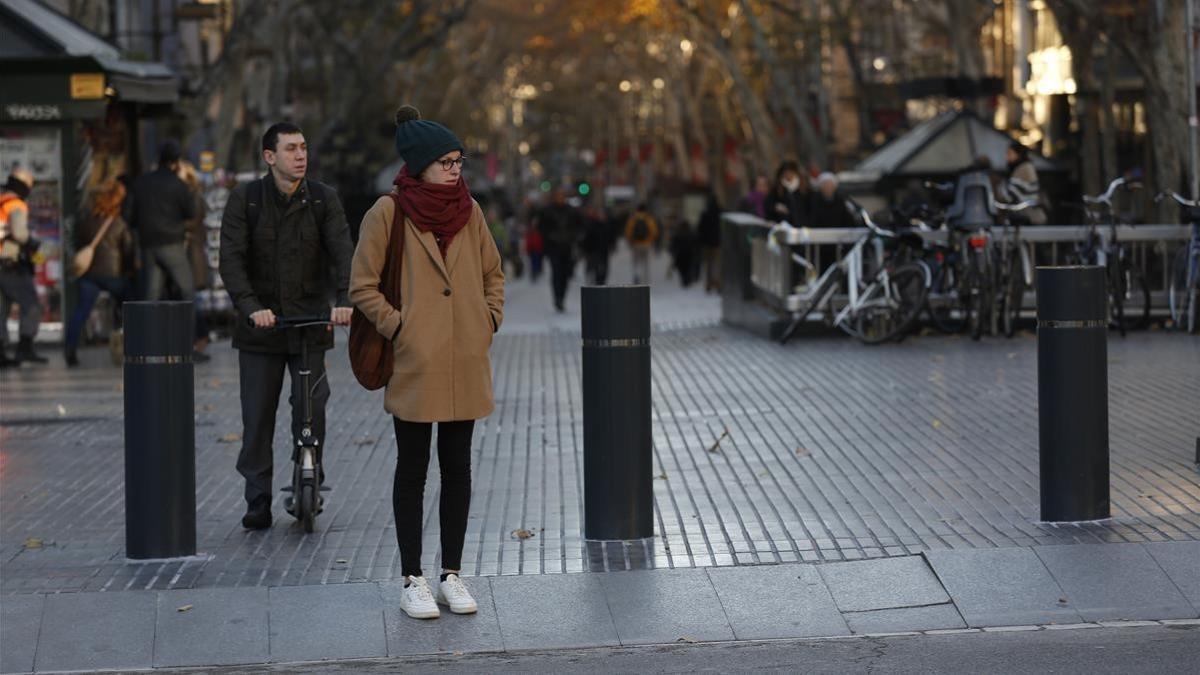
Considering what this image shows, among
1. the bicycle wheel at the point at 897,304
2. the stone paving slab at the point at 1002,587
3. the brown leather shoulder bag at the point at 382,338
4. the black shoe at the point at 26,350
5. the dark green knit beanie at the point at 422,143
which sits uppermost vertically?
the dark green knit beanie at the point at 422,143

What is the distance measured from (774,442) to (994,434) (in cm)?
120

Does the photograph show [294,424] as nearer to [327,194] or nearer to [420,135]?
[327,194]

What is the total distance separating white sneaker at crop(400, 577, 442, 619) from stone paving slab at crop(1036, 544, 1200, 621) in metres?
2.18

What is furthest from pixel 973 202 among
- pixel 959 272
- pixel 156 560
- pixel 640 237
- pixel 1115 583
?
pixel 640 237

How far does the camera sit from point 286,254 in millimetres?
8938

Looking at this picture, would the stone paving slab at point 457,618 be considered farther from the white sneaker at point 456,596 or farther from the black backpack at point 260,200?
the black backpack at point 260,200

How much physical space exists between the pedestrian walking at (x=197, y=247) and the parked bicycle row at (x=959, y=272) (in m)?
5.25

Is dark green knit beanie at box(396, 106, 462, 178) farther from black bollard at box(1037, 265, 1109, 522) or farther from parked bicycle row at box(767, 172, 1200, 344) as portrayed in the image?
parked bicycle row at box(767, 172, 1200, 344)

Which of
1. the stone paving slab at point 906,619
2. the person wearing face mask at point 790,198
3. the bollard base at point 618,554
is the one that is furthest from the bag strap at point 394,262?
the person wearing face mask at point 790,198

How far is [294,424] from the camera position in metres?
9.04

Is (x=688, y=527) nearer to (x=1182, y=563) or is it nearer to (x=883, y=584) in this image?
(x=883, y=584)

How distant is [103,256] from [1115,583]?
42.6ft

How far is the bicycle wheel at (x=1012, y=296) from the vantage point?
1884 cm

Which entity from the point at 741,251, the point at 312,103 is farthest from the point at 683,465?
the point at 312,103
